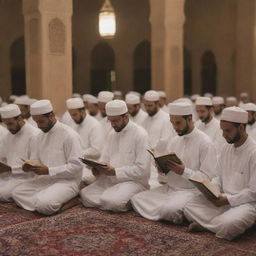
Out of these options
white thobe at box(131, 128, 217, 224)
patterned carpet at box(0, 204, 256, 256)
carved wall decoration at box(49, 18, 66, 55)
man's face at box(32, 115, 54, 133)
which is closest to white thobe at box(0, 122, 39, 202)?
man's face at box(32, 115, 54, 133)

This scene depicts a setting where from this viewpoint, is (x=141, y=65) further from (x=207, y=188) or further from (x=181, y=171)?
(x=207, y=188)

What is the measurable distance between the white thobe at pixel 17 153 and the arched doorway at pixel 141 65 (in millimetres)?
9415

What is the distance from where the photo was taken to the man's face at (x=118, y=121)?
5.18m

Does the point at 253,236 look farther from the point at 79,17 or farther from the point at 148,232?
the point at 79,17

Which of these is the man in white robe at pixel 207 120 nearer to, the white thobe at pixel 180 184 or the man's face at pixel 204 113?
the man's face at pixel 204 113

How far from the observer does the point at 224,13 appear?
1459 centimetres

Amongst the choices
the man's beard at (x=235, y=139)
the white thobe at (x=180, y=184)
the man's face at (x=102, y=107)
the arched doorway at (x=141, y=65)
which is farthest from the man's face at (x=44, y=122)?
the arched doorway at (x=141, y=65)

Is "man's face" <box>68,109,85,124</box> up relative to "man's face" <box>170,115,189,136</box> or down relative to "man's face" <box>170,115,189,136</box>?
down

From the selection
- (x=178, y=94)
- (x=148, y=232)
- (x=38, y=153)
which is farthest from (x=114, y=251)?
(x=178, y=94)

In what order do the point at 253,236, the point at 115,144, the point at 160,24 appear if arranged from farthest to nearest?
the point at 160,24, the point at 115,144, the point at 253,236

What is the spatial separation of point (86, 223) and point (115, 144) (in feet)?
3.50

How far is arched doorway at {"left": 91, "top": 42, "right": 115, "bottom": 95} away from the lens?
47.4 ft

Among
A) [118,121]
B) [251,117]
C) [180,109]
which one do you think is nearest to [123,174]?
[118,121]

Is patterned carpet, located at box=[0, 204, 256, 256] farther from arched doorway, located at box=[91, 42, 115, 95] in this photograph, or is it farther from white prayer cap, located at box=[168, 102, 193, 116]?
arched doorway, located at box=[91, 42, 115, 95]
